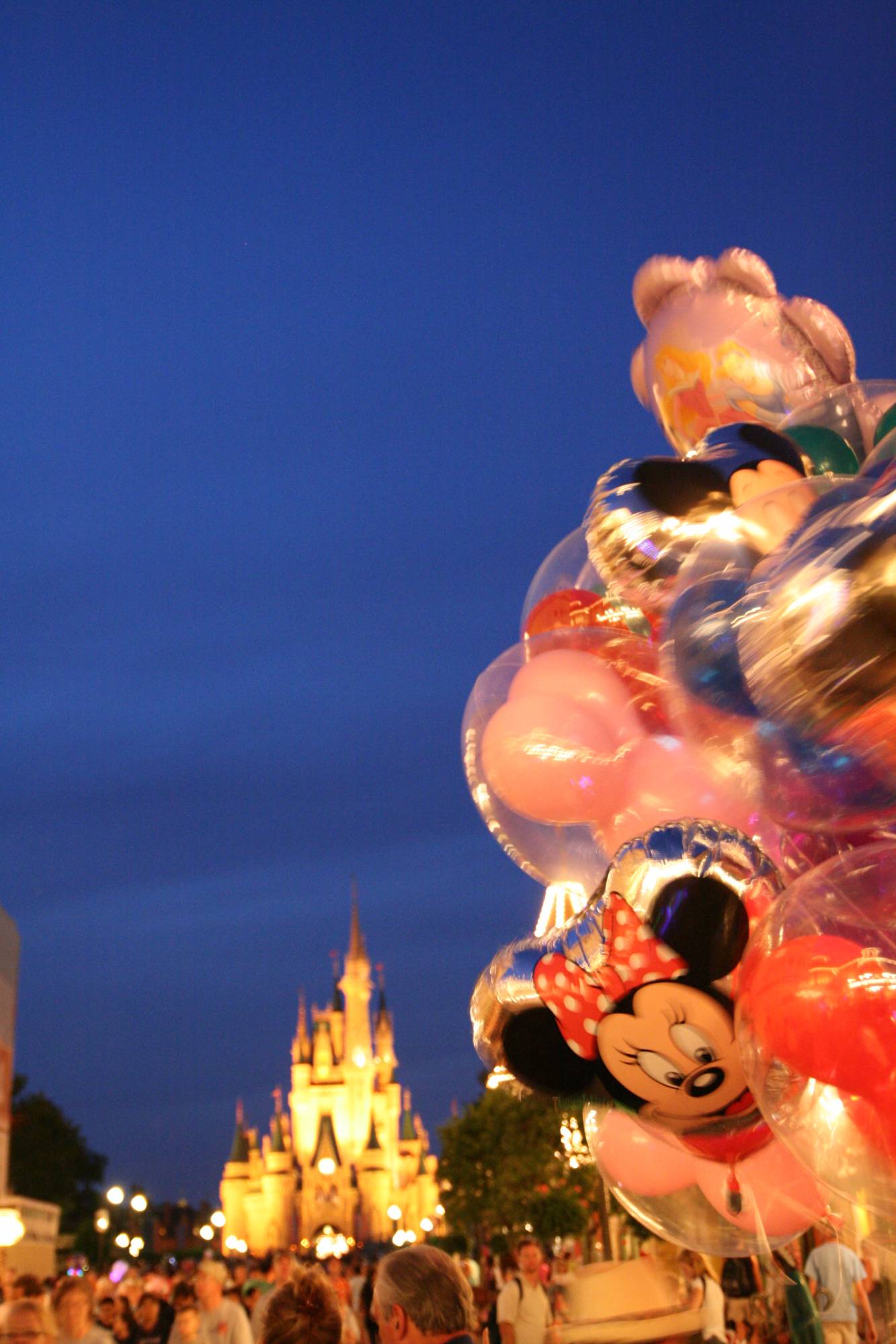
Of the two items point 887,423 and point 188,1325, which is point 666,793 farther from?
point 188,1325

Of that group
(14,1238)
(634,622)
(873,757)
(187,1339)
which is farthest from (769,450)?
(14,1238)

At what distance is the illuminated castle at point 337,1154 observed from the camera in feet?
251

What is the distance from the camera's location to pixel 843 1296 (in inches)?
257

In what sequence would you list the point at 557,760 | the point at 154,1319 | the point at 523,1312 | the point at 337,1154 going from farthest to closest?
the point at 337,1154 → the point at 154,1319 → the point at 523,1312 → the point at 557,760

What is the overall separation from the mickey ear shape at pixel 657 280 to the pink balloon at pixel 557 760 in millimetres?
1996

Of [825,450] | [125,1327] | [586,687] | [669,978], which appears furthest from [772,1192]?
[125,1327]

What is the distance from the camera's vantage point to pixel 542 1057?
435 cm

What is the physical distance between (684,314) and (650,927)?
2.70 m

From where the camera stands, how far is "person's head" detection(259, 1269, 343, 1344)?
369cm

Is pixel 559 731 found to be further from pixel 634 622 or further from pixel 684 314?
pixel 684 314

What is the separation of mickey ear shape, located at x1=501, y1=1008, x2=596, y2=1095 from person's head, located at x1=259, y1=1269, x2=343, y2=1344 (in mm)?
952

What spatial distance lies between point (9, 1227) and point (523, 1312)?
5.41 meters

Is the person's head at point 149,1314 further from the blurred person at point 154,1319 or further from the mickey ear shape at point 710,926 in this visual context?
the mickey ear shape at point 710,926

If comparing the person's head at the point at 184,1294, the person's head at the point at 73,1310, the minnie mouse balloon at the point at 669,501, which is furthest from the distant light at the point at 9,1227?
the minnie mouse balloon at the point at 669,501
